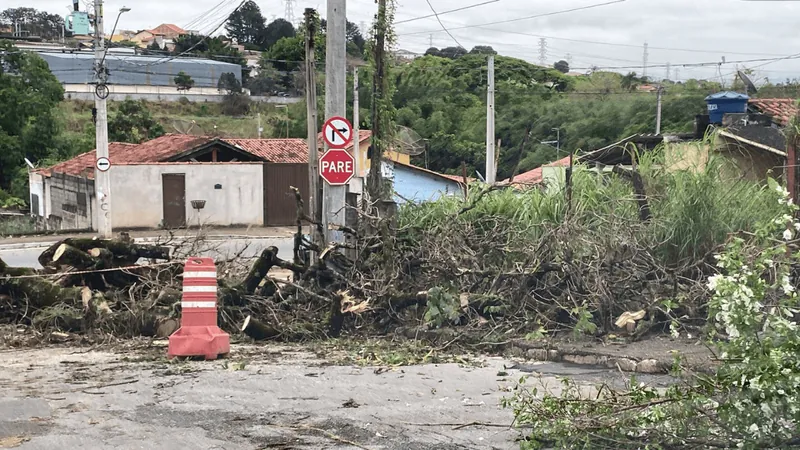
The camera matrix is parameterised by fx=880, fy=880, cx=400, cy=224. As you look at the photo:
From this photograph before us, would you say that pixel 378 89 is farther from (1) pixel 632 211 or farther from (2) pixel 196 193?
(2) pixel 196 193

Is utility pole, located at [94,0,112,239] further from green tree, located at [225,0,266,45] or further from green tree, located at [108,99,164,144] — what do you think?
green tree, located at [225,0,266,45]

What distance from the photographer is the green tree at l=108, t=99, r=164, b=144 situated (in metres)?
55.8

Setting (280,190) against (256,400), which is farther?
(280,190)

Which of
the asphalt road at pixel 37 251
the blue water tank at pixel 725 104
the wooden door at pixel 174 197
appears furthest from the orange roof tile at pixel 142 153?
the blue water tank at pixel 725 104

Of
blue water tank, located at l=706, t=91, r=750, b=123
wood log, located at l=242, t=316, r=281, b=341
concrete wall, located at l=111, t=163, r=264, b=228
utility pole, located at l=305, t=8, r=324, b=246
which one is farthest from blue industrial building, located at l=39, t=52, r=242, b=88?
wood log, located at l=242, t=316, r=281, b=341

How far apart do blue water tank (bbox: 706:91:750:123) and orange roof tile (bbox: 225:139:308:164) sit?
23941mm

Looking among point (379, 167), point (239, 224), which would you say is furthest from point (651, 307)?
point (239, 224)

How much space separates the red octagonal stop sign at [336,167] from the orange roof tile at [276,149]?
2759 cm

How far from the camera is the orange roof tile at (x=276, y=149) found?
1625 inches

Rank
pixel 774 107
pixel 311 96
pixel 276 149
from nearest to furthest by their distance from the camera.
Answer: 1. pixel 311 96
2. pixel 774 107
3. pixel 276 149

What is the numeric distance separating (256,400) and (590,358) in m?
3.61

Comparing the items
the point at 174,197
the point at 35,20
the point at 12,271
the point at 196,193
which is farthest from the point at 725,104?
the point at 35,20

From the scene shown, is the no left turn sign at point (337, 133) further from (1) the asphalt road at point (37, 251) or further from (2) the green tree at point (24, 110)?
(2) the green tree at point (24, 110)

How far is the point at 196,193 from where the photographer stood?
124ft
